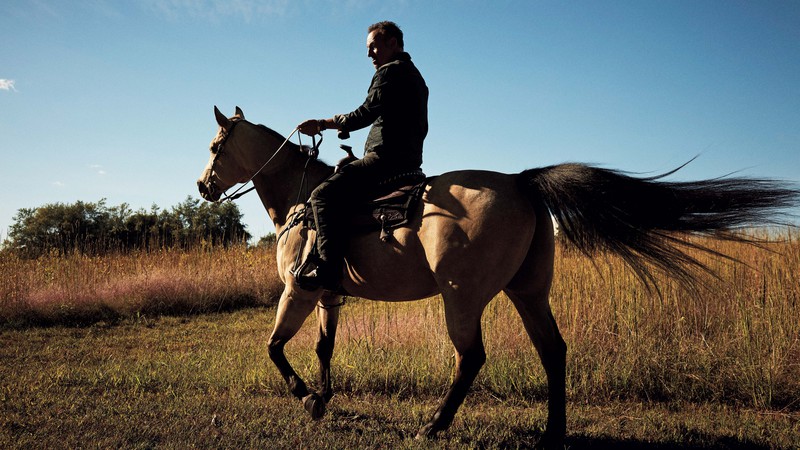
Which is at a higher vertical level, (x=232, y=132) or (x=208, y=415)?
(x=232, y=132)

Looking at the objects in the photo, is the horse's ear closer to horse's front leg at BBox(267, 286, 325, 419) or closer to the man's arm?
the man's arm

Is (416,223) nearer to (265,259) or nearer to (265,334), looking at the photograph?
(265,334)

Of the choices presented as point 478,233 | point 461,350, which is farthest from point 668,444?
point 478,233

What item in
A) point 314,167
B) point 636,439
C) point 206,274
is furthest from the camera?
point 206,274

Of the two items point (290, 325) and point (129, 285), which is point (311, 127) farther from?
point (129, 285)

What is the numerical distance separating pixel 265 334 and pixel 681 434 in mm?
6679

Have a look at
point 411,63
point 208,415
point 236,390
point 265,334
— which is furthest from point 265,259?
point 411,63

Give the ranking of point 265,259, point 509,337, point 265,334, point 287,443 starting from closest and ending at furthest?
point 287,443
point 509,337
point 265,334
point 265,259

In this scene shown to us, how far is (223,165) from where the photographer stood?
495 centimetres

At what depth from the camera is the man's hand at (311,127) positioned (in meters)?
4.58

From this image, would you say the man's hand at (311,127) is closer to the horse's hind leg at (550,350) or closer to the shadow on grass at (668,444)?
the horse's hind leg at (550,350)

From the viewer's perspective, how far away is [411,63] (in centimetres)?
421

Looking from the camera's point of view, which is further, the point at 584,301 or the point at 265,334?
the point at 265,334

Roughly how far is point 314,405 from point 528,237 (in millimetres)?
2214
